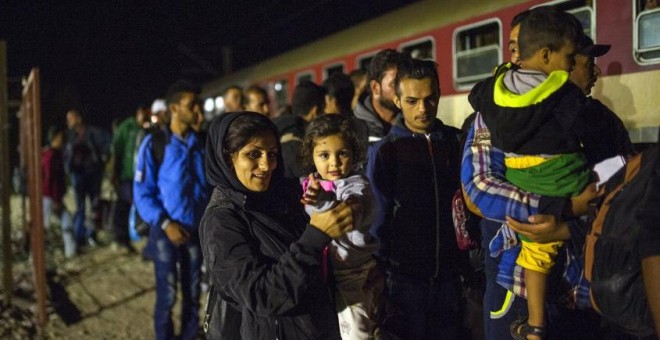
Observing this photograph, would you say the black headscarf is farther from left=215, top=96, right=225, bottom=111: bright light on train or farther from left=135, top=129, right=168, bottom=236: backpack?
left=215, top=96, right=225, bottom=111: bright light on train

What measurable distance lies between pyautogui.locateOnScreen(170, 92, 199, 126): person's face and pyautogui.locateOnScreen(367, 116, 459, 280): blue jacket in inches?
73.9

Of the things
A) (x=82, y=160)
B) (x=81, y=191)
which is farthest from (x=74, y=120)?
(x=81, y=191)

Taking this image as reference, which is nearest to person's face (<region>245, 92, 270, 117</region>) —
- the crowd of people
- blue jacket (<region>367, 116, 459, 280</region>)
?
the crowd of people

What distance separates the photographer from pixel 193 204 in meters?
4.13

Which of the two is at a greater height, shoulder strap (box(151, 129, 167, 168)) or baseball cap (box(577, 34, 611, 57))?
baseball cap (box(577, 34, 611, 57))

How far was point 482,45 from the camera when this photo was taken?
4.97m

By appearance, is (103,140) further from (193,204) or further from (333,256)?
(333,256)

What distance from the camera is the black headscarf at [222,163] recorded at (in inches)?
82.4

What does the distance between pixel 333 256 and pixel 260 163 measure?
0.56 metres

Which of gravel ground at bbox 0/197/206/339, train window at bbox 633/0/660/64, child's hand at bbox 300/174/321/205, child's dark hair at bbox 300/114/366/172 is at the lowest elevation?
gravel ground at bbox 0/197/206/339

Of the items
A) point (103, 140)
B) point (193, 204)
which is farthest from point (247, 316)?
point (103, 140)

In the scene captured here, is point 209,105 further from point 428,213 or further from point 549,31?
point 549,31

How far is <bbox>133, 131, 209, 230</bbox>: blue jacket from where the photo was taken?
406 cm

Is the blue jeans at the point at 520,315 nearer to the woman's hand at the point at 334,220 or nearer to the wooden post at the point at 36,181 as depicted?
the woman's hand at the point at 334,220
